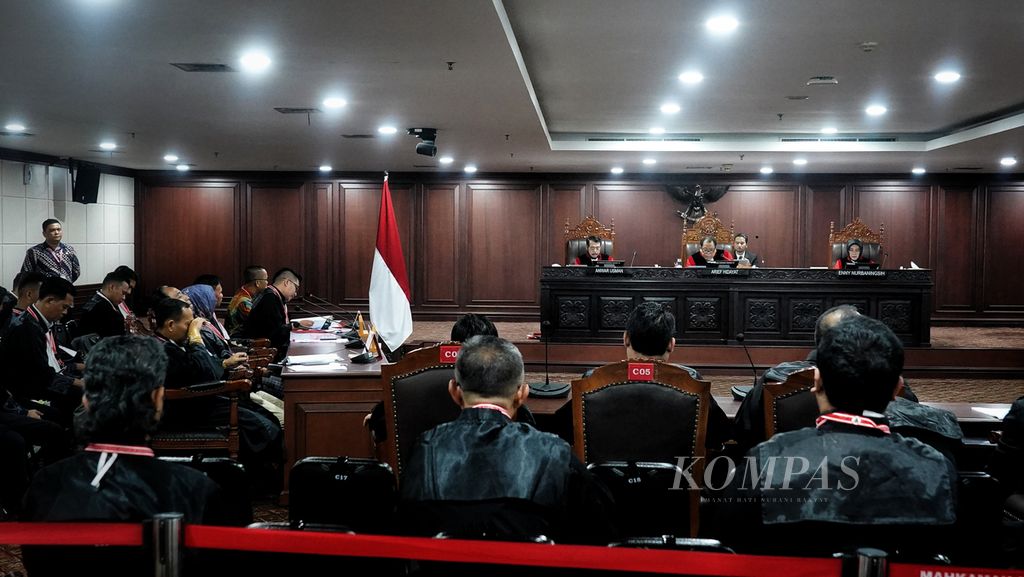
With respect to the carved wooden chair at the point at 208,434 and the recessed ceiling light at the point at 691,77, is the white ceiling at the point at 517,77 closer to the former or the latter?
the recessed ceiling light at the point at 691,77

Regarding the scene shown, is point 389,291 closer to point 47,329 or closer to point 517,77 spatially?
point 47,329

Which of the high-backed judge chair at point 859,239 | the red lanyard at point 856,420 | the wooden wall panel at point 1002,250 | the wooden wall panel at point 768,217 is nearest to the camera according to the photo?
the red lanyard at point 856,420

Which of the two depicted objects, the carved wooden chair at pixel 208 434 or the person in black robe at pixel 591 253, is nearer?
the carved wooden chair at pixel 208 434

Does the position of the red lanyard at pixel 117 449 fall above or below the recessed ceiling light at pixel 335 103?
below

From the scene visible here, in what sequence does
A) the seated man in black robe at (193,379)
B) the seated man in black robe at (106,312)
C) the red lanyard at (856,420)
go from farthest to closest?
the seated man in black robe at (106,312), the seated man in black robe at (193,379), the red lanyard at (856,420)

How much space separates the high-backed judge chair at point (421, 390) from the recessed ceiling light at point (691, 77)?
4.59m

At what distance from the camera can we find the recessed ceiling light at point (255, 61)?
204 inches

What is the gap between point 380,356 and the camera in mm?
4887

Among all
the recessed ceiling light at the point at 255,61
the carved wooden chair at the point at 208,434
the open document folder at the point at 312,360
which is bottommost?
the carved wooden chair at the point at 208,434

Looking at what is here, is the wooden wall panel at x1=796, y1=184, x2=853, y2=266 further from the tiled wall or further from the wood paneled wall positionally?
the tiled wall

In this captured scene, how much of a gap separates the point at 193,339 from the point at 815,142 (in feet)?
29.3

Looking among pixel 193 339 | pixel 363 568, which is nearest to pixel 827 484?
pixel 363 568

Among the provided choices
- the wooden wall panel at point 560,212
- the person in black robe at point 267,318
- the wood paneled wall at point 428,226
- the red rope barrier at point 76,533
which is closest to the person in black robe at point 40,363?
the person in black robe at point 267,318

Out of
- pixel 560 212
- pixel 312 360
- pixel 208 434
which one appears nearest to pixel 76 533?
pixel 208 434
